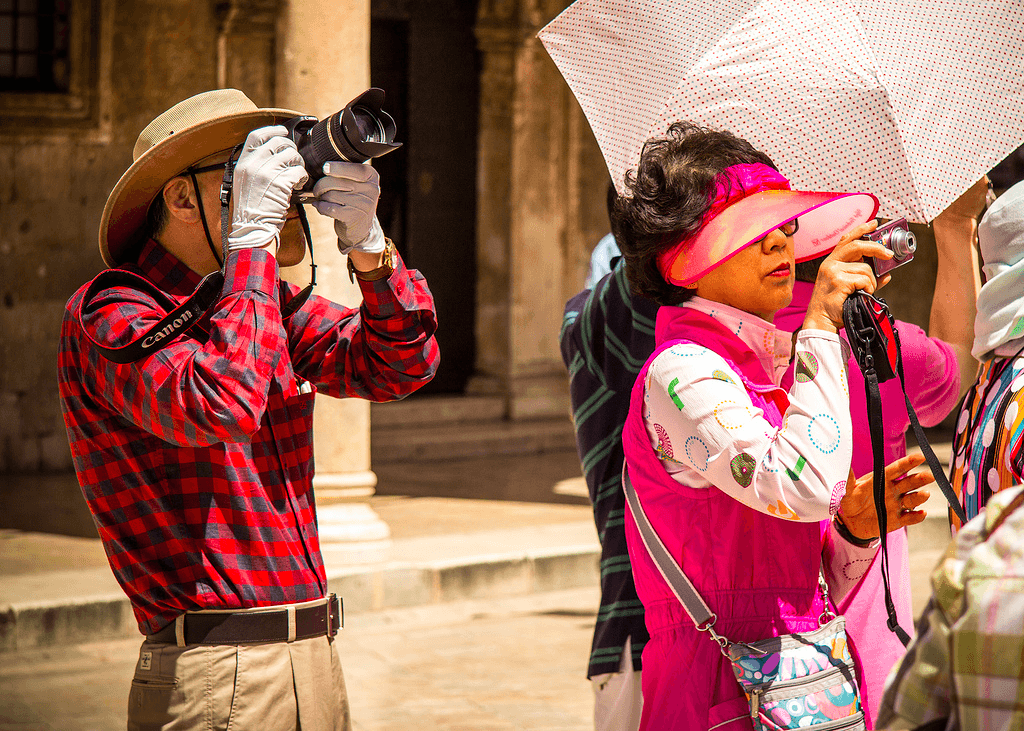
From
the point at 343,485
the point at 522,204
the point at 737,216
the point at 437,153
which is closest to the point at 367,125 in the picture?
the point at 737,216

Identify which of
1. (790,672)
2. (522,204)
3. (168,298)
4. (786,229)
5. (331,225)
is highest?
(522,204)

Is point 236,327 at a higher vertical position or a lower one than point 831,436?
higher

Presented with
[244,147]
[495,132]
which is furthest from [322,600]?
[495,132]

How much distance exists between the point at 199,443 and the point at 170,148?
0.59 meters

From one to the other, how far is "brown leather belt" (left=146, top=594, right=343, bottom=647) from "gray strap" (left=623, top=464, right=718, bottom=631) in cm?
64

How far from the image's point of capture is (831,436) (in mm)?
1941

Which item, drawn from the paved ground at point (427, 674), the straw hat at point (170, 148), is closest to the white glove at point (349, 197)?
the straw hat at point (170, 148)

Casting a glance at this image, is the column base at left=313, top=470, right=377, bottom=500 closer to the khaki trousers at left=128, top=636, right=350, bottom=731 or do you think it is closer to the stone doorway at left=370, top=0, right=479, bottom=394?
the khaki trousers at left=128, top=636, right=350, bottom=731

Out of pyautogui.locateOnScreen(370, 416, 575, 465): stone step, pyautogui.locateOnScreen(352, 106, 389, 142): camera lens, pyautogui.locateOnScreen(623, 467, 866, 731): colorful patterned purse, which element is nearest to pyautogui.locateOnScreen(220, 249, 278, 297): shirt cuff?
pyautogui.locateOnScreen(352, 106, 389, 142): camera lens

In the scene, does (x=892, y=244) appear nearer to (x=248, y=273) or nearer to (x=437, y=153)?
(x=248, y=273)

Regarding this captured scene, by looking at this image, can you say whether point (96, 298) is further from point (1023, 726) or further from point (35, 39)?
point (35, 39)

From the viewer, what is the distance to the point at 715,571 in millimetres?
2082

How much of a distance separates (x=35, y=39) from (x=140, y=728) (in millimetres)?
8849

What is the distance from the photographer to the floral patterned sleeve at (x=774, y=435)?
76.0 inches
